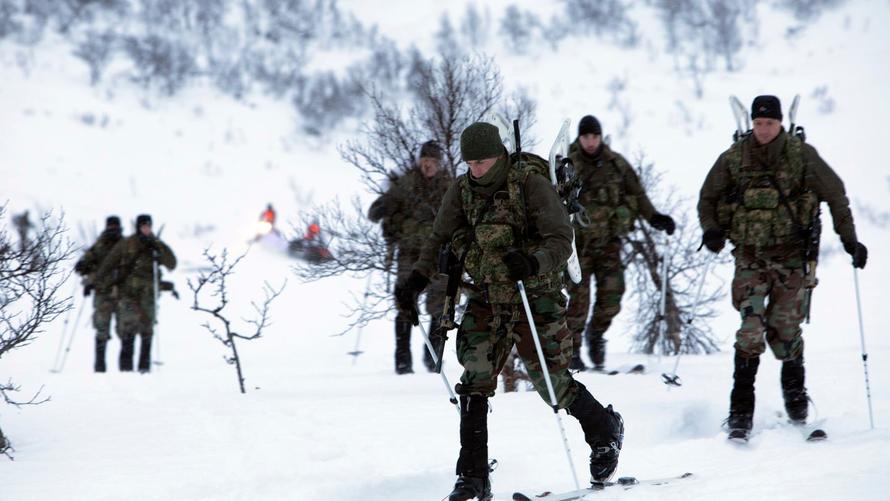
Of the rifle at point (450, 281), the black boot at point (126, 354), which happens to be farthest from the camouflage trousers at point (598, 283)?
the black boot at point (126, 354)

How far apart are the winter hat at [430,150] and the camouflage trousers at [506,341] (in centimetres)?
339

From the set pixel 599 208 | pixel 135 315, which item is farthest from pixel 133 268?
pixel 599 208

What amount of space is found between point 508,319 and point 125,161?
2537cm

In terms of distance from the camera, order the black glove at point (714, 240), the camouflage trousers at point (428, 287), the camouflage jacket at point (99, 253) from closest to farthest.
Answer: the black glove at point (714, 240) → the camouflage trousers at point (428, 287) → the camouflage jacket at point (99, 253)

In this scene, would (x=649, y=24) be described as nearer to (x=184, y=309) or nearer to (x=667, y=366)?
(x=184, y=309)

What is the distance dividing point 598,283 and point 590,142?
1.30m

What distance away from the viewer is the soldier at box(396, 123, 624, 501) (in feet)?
15.3

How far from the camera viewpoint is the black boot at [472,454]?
4.65 meters

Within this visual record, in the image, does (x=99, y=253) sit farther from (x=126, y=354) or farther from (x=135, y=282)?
(x=126, y=354)

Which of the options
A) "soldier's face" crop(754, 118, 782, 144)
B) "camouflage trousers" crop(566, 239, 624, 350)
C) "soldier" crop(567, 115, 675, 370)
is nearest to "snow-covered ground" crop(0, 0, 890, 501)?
"camouflage trousers" crop(566, 239, 624, 350)

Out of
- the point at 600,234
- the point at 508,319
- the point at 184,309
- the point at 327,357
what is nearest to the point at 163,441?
the point at 508,319

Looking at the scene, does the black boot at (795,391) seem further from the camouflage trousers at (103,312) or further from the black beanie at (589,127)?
the camouflage trousers at (103,312)

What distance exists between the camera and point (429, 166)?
27.1 ft

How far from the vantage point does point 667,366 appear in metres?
8.90
